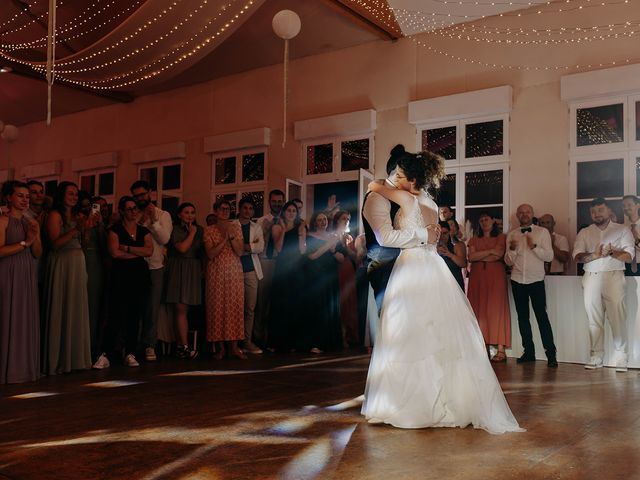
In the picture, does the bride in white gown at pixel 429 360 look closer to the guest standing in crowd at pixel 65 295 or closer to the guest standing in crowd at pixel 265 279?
the guest standing in crowd at pixel 65 295

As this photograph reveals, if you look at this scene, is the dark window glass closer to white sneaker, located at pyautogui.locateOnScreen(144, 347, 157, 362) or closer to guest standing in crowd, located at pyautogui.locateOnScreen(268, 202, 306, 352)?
guest standing in crowd, located at pyautogui.locateOnScreen(268, 202, 306, 352)

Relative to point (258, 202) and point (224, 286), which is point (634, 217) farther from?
point (258, 202)

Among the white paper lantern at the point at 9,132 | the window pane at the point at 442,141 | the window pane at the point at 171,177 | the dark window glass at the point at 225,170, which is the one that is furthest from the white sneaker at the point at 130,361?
the white paper lantern at the point at 9,132

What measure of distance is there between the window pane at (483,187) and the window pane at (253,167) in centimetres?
323

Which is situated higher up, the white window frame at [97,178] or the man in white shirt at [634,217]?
the white window frame at [97,178]

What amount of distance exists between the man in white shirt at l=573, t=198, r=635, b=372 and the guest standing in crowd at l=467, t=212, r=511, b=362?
76cm

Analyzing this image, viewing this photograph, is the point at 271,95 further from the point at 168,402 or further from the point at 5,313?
the point at 168,402

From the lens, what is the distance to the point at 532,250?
616 centimetres

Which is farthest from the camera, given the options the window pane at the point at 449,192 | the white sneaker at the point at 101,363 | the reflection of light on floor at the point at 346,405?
the window pane at the point at 449,192

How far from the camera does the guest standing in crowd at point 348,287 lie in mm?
6988

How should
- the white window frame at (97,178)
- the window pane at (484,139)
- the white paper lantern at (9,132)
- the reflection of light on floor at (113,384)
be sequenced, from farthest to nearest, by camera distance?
the white paper lantern at (9,132), the white window frame at (97,178), the window pane at (484,139), the reflection of light on floor at (113,384)

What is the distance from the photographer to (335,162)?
28.1ft

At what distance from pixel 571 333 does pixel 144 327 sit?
417 cm

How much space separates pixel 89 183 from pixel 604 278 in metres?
9.04
